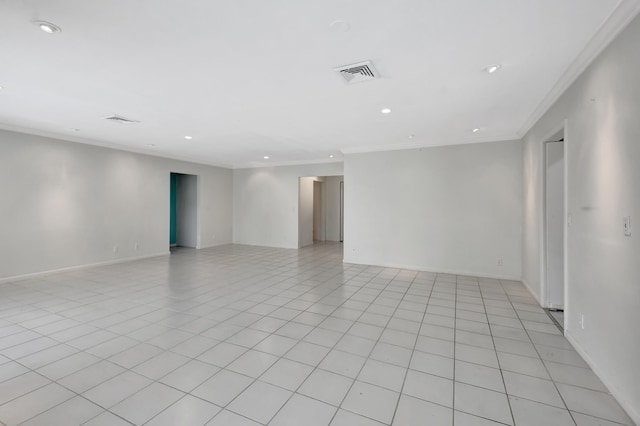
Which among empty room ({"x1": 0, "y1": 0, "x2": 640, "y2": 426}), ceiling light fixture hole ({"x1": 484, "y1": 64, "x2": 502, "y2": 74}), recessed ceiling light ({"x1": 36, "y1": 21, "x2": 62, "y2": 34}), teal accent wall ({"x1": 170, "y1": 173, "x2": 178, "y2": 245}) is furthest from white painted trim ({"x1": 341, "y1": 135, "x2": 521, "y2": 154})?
teal accent wall ({"x1": 170, "y1": 173, "x2": 178, "y2": 245})

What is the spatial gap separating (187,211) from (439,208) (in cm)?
738

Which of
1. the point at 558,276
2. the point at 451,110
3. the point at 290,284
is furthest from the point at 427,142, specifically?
the point at 290,284

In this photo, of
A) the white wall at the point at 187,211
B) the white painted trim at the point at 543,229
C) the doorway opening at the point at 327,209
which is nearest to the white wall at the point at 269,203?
the doorway opening at the point at 327,209

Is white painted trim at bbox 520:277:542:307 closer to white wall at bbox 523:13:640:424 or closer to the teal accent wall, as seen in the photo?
white wall at bbox 523:13:640:424

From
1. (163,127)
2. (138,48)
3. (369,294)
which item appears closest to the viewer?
(138,48)

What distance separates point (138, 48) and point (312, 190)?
7355mm

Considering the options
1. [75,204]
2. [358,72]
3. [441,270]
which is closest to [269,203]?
[75,204]

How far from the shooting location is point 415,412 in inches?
71.6

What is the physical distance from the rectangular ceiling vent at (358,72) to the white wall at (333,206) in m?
7.33

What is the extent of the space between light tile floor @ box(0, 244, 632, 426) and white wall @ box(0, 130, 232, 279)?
93 cm

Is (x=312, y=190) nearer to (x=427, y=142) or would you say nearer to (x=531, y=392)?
(x=427, y=142)

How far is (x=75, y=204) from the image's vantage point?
5574mm

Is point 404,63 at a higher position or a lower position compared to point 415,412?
higher

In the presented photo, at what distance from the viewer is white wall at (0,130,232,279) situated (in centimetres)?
477
